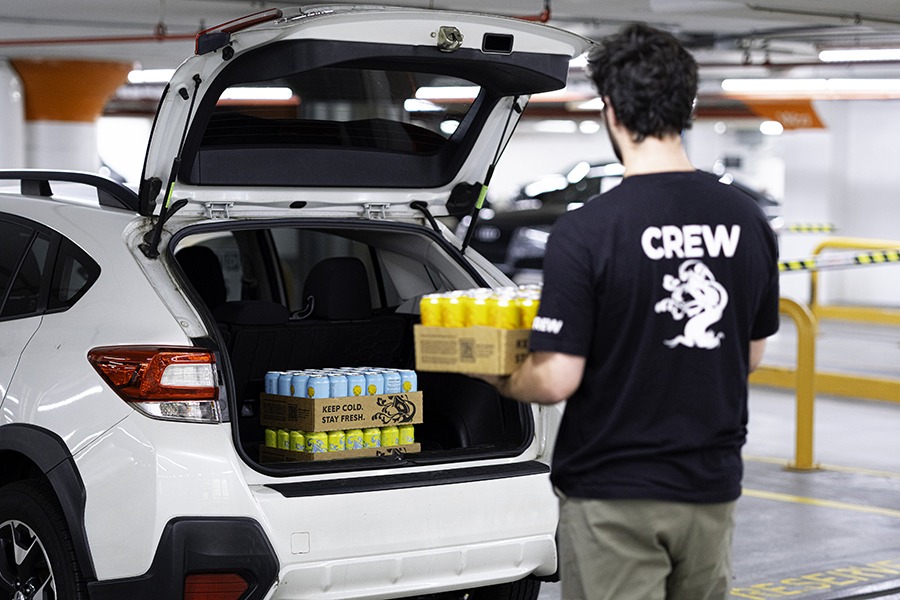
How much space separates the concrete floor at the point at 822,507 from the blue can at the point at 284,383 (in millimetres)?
1599

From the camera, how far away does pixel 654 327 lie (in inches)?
103

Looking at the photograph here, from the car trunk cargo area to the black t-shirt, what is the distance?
1515 millimetres

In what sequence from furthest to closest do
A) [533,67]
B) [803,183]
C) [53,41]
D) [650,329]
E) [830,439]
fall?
1. [803,183]
2. [53,41]
3. [830,439]
4. [533,67]
5. [650,329]

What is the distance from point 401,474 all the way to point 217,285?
1.51m

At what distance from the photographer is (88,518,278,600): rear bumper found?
11.6 feet

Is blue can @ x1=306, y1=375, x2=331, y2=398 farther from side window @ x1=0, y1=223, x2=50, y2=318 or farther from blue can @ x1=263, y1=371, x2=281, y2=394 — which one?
side window @ x1=0, y1=223, x2=50, y2=318

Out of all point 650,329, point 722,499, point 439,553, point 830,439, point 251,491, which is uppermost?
point 650,329

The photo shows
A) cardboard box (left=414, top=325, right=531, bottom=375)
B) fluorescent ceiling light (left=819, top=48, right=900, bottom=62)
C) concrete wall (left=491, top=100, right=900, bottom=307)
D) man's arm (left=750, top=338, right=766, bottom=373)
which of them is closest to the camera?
cardboard box (left=414, top=325, right=531, bottom=375)

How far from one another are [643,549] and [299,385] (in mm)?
1801

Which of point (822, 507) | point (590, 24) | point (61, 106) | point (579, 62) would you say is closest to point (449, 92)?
point (822, 507)

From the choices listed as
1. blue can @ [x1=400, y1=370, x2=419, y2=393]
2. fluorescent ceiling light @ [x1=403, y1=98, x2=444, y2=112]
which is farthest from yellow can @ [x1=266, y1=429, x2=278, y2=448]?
fluorescent ceiling light @ [x1=403, y1=98, x2=444, y2=112]

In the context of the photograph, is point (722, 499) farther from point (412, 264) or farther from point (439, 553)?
point (412, 264)

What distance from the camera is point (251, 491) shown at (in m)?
3.62

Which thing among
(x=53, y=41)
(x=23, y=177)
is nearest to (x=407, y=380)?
(x=23, y=177)
